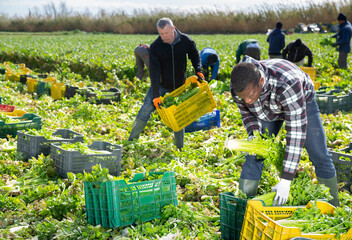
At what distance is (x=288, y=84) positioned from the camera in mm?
3361

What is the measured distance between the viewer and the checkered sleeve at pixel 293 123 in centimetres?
336

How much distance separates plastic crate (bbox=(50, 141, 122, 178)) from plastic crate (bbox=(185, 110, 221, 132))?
2376mm

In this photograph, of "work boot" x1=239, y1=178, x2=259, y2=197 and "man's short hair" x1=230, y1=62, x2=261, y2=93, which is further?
"work boot" x1=239, y1=178, x2=259, y2=197

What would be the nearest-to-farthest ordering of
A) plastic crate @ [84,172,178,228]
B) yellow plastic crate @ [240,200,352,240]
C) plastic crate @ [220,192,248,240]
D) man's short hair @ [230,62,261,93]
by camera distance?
1. yellow plastic crate @ [240,200,352,240]
2. man's short hair @ [230,62,261,93]
3. plastic crate @ [220,192,248,240]
4. plastic crate @ [84,172,178,228]

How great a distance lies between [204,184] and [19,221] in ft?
6.91

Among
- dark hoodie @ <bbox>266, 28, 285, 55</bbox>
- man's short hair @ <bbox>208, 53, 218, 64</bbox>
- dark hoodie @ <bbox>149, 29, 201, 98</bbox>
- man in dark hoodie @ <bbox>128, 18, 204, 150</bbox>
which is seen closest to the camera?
man in dark hoodie @ <bbox>128, 18, 204, 150</bbox>

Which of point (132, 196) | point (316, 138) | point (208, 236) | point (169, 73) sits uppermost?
point (169, 73)

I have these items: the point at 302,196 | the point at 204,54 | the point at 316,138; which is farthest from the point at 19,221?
the point at 204,54

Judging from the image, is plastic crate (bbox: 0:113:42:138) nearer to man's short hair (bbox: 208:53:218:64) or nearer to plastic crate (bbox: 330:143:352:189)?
man's short hair (bbox: 208:53:218:64)

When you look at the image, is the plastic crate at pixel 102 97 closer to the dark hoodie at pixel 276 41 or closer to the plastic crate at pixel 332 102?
the plastic crate at pixel 332 102

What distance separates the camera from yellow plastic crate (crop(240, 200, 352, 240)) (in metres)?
2.80

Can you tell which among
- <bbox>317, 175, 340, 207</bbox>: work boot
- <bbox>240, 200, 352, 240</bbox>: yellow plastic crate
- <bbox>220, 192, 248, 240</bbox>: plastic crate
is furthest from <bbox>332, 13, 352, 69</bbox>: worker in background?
<bbox>240, 200, 352, 240</bbox>: yellow plastic crate

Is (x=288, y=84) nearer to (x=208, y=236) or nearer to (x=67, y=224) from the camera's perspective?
(x=208, y=236)

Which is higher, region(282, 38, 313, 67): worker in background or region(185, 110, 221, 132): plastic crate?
region(282, 38, 313, 67): worker in background
